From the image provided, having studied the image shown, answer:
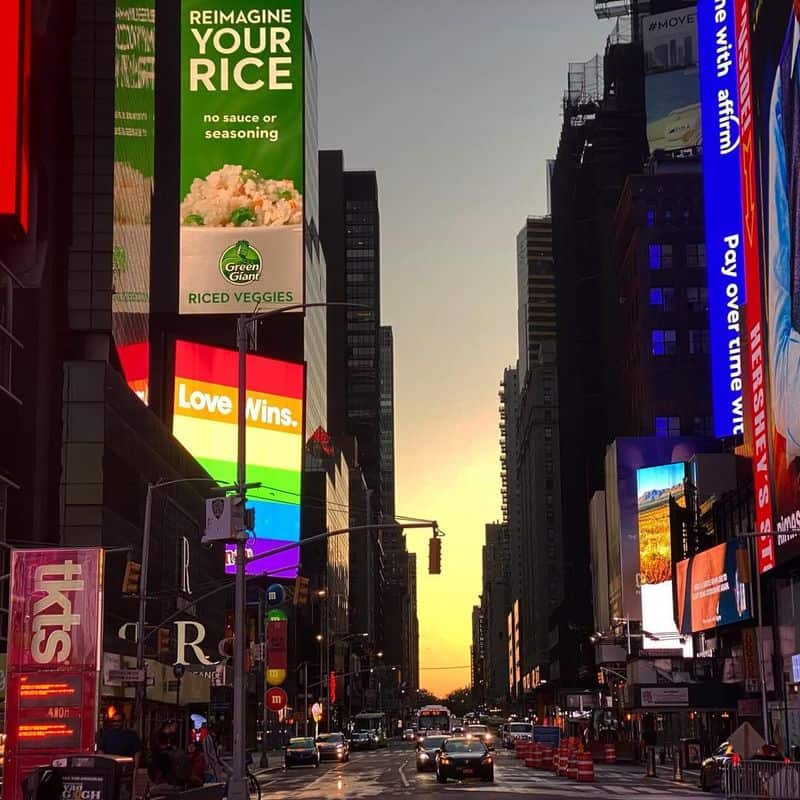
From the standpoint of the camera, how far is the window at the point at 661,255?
440 feet

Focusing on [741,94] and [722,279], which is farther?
[722,279]

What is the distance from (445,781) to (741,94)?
3387cm

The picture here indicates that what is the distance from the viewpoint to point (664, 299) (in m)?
134

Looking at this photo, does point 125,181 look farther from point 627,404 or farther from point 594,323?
point 594,323

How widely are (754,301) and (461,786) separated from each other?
2696 cm

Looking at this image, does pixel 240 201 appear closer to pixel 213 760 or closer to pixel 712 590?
pixel 712 590

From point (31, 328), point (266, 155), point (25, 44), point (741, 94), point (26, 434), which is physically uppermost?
point (266, 155)

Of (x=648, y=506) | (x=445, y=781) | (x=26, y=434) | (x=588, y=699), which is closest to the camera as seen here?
(x=445, y=781)

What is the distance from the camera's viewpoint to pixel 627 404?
148m

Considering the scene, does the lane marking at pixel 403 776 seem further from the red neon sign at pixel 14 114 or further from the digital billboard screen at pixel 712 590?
the red neon sign at pixel 14 114

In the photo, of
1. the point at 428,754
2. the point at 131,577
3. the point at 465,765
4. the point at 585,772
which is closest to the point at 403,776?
the point at 428,754

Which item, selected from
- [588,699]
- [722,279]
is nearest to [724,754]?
[722,279]

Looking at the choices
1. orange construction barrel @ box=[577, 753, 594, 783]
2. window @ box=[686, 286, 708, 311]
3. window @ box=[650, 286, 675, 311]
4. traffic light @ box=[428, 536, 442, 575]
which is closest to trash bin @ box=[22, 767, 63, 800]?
traffic light @ box=[428, 536, 442, 575]

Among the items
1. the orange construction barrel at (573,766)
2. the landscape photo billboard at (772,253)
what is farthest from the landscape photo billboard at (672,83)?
the orange construction barrel at (573,766)
